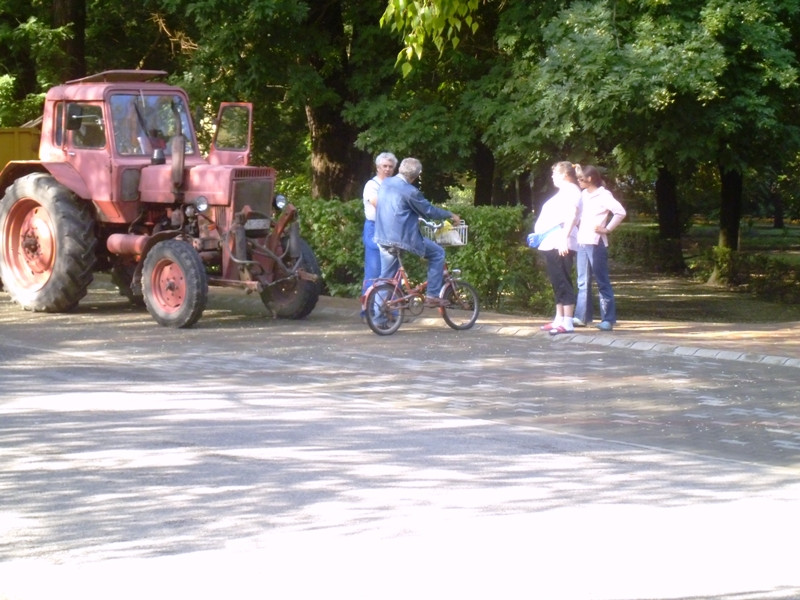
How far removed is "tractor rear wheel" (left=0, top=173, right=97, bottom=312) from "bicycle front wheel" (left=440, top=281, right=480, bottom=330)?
174 inches

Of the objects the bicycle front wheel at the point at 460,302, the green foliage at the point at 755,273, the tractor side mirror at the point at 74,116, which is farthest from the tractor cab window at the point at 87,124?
the green foliage at the point at 755,273

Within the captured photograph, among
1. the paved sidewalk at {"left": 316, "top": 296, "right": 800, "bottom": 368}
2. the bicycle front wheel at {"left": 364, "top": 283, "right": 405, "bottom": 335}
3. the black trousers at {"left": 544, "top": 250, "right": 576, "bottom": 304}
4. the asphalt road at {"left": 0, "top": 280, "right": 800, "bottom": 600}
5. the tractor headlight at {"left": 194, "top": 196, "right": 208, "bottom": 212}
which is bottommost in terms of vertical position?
the asphalt road at {"left": 0, "top": 280, "right": 800, "bottom": 600}

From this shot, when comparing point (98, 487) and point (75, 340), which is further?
point (75, 340)

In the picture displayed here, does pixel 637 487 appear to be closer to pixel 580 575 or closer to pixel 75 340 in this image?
pixel 580 575

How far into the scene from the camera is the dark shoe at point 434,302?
15.1m

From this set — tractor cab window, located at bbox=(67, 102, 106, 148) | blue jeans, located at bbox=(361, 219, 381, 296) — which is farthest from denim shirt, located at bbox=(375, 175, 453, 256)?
tractor cab window, located at bbox=(67, 102, 106, 148)

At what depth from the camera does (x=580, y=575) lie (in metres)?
6.39

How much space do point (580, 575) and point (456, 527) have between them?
98 centimetres

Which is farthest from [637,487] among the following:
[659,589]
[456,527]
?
[659,589]

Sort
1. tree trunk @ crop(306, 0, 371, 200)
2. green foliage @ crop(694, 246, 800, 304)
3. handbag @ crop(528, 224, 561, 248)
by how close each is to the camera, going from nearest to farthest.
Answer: handbag @ crop(528, 224, 561, 248)
tree trunk @ crop(306, 0, 371, 200)
green foliage @ crop(694, 246, 800, 304)

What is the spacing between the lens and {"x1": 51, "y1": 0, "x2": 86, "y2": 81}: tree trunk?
23.9 m

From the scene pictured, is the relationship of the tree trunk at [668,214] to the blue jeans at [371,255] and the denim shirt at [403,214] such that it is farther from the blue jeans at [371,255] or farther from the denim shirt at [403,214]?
the denim shirt at [403,214]

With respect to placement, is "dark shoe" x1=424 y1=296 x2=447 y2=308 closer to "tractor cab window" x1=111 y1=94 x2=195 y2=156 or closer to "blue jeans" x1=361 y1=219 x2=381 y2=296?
"blue jeans" x1=361 y1=219 x2=381 y2=296

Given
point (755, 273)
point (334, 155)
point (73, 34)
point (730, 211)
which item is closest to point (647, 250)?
point (730, 211)
